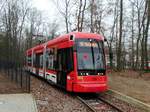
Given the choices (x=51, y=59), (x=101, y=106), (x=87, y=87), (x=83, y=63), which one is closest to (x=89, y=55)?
(x=83, y=63)

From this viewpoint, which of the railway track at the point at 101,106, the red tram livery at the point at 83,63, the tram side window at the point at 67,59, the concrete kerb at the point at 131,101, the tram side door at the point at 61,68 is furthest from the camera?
the tram side door at the point at 61,68

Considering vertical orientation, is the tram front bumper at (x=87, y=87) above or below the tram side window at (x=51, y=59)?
below

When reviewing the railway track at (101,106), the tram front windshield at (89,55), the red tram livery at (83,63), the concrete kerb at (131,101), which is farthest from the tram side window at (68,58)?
the concrete kerb at (131,101)

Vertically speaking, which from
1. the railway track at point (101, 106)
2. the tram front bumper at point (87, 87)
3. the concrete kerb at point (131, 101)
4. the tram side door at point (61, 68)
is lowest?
the railway track at point (101, 106)

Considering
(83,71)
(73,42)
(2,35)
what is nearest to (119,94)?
(83,71)

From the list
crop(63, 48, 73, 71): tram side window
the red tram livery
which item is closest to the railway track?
the red tram livery

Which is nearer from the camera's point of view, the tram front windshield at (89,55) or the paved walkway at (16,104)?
the paved walkway at (16,104)

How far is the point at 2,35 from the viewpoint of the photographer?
50.3 meters

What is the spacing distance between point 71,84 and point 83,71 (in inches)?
35.5

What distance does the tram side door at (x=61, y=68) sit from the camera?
1718cm

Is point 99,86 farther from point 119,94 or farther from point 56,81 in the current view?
point 56,81

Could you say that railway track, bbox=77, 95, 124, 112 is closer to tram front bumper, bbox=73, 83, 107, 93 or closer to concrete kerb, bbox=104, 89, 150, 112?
tram front bumper, bbox=73, 83, 107, 93

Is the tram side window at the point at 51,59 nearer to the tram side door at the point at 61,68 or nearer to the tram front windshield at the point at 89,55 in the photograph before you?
the tram side door at the point at 61,68

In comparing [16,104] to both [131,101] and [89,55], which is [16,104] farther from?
[89,55]
